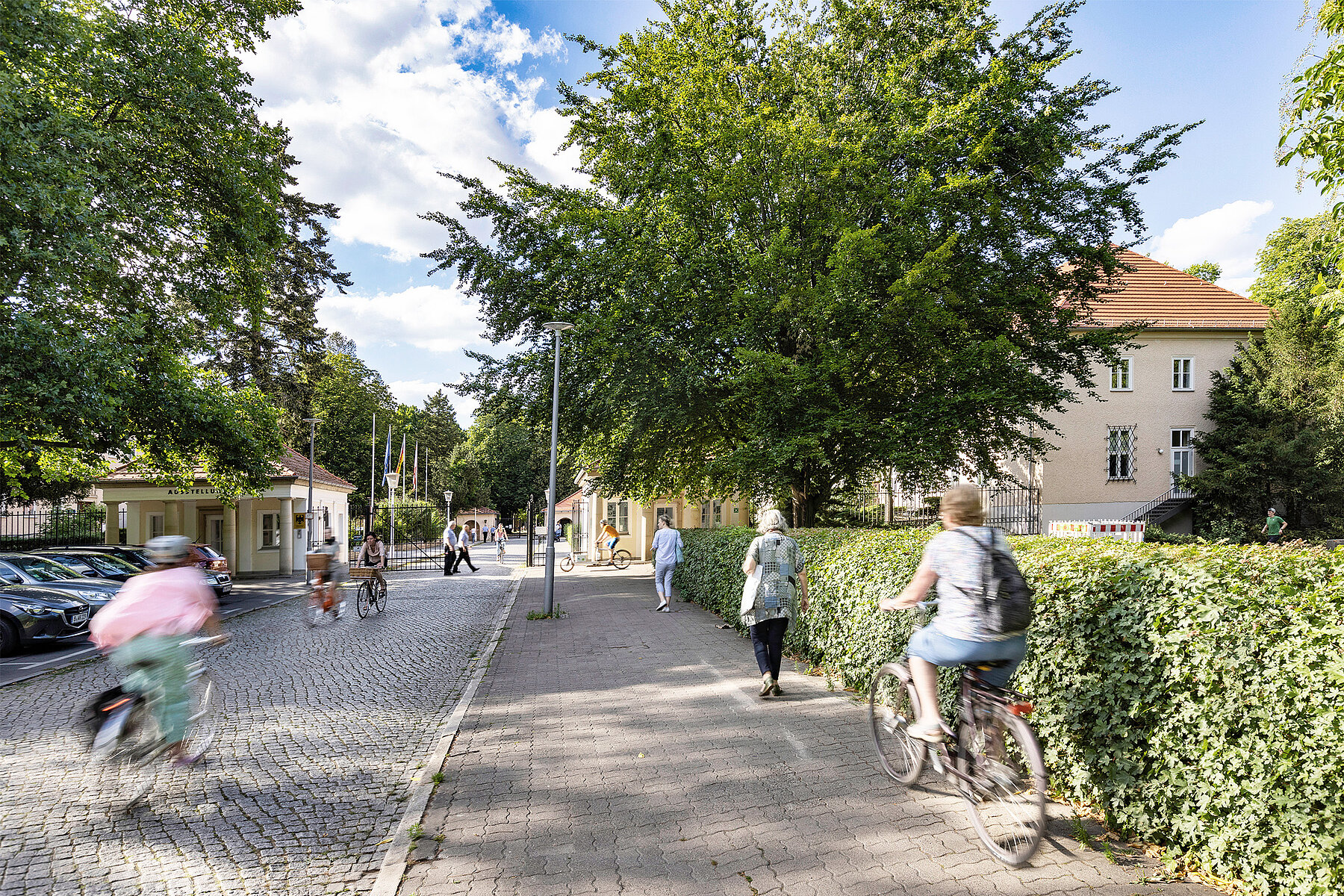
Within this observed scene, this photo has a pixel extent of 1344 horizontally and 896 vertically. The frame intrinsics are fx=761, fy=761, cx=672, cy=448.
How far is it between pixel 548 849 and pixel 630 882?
0.60 m

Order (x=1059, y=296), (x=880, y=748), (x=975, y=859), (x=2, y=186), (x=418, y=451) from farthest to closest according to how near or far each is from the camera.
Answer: (x=418, y=451)
(x=1059, y=296)
(x=2, y=186)
(x=880, y=748)
(x=975, y=859)

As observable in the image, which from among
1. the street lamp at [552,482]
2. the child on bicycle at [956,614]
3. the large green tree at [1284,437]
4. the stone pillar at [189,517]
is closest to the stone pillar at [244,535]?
the stone pillar at [189,517]

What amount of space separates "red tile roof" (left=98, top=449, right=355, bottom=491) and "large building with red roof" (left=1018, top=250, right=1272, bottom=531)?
28146mm

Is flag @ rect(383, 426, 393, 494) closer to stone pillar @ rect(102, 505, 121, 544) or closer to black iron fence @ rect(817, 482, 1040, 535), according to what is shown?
stone pillar @ rect(102, 505, 121, 544)

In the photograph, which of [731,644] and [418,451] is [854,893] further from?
[418,451]

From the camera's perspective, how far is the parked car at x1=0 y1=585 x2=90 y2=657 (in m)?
11.9

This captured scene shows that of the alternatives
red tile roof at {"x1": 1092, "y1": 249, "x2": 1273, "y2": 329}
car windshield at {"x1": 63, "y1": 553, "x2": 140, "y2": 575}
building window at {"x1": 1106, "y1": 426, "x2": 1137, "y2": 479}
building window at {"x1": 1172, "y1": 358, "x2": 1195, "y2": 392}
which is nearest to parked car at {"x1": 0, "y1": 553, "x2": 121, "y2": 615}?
car windshield at {"x1": 63, "y1": 553, "x2": 140, "y2": 575}

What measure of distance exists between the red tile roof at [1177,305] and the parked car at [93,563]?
3327cm

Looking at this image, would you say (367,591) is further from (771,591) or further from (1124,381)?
(1124,381)

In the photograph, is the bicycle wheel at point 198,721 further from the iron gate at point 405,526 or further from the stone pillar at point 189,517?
the iron gate at point 405,526

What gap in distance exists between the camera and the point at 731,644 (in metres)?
10.8

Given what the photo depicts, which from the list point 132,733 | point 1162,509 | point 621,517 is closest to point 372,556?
point 132,733

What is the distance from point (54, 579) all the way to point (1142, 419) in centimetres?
3501

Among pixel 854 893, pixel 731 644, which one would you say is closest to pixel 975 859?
pixel 854 893
